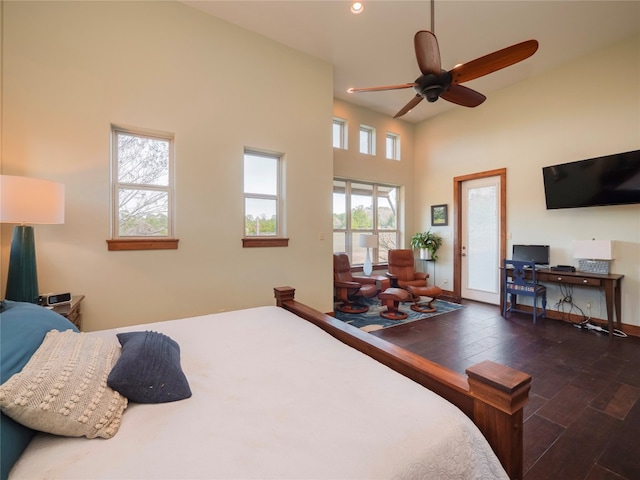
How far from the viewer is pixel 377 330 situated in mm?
3666

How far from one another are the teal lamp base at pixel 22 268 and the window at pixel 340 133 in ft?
14.7

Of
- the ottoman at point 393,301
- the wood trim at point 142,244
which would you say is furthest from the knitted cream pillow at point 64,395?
the ottoman at point 393,301

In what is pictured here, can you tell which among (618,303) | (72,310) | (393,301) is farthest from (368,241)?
(72,310)

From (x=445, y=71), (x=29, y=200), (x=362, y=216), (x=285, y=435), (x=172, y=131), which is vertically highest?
(x=445, y=71)

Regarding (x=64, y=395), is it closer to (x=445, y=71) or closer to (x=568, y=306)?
(x=445, y=71)

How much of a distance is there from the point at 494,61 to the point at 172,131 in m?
3.08

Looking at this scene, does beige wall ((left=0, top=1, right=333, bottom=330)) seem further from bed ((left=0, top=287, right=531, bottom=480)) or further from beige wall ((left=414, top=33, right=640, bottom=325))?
beige wall ((left=414, top=33, right=640, bottom=325))

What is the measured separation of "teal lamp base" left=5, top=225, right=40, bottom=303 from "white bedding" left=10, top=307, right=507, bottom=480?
173 centimetres

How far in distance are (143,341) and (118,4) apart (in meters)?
3.38

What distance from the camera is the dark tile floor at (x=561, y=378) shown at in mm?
1588

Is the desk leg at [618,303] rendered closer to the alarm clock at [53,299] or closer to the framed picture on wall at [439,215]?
the framed picture on wall at [439,215]

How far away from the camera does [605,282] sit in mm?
3447

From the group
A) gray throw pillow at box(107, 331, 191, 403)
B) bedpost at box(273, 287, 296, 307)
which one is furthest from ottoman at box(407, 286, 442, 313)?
gray throw pillow at box(107, 331, 191, 403)

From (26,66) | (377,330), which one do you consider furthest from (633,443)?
(26,66)
